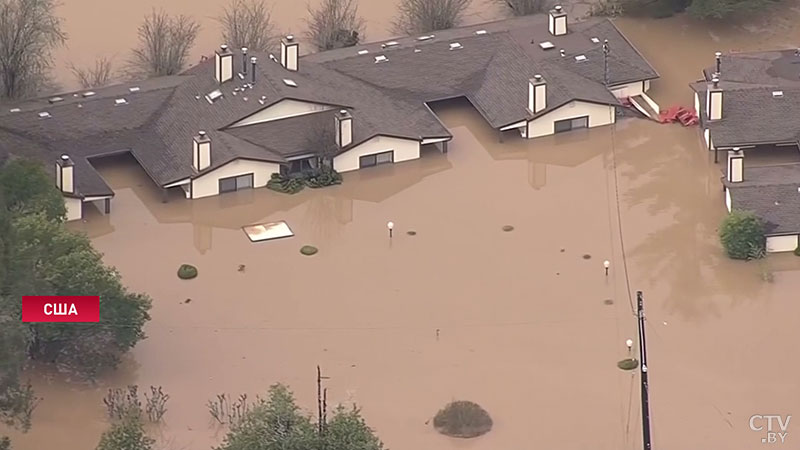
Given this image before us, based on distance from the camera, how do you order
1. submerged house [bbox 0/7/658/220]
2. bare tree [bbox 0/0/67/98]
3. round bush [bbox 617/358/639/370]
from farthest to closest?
bare tree [bbox 0/0/67/98] → submerged house [bbox 0/7/658/220] → round bush [bbox 617/358/639/370]

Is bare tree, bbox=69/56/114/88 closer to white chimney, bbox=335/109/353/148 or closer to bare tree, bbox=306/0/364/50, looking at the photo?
bare tree, bbox=306/0/364/50

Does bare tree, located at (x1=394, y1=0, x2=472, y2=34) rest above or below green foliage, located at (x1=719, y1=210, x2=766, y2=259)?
above

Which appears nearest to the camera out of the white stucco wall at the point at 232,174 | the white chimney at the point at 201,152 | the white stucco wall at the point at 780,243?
the white stucco wall at the point at 780,243

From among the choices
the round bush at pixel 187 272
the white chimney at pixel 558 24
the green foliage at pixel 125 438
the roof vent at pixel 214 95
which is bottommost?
the green foliage at pixel 125 438

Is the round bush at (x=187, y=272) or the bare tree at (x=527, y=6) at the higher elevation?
the bare tree at (x=527, y=6)

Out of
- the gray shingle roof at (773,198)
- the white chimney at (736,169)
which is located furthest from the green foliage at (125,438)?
the white chimney at (736,169)

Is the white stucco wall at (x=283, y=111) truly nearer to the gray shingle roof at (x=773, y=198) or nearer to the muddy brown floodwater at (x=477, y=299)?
the muddy brown floodwater at (x=477, y=299)

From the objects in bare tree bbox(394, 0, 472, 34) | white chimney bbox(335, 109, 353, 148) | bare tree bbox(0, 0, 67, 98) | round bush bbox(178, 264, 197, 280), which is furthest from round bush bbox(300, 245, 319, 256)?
bare tree bbox(394, 0, 472, 34)

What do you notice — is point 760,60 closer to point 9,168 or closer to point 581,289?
point 581,289
